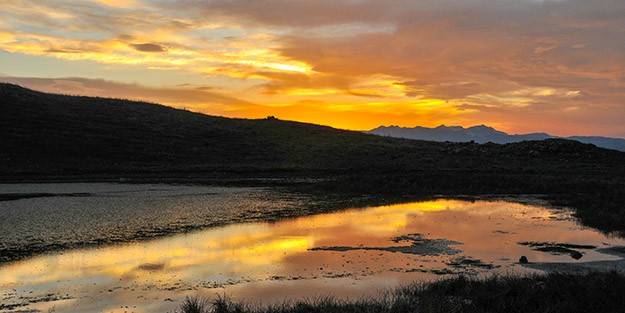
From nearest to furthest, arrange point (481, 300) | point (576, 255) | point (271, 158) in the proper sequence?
point (481, 300) → point (576, 255) → point (271, 158)

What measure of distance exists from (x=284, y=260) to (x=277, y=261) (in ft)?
0.85

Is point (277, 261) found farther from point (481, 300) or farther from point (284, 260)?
point (481, 300)

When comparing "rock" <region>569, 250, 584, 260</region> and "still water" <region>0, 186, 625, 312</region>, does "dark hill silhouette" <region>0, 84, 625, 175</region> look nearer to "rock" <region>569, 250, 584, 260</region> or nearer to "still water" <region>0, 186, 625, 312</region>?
"still water" <region>0, 186, 625, 312</region>

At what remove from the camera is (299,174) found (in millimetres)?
57500

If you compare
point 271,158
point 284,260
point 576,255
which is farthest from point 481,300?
point 271,158

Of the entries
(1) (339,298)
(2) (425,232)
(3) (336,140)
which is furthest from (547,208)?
(3) (336,140)

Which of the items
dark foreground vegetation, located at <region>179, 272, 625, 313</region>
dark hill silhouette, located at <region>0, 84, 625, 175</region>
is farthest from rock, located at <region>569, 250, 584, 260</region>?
dark hill silhouette, located at <region>0, 84, 625, 175</region>

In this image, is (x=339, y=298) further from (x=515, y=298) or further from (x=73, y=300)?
(x=73, y=300)

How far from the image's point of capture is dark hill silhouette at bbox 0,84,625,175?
59.5m

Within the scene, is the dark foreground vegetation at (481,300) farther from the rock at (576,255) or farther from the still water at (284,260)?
the rock at (576,255)

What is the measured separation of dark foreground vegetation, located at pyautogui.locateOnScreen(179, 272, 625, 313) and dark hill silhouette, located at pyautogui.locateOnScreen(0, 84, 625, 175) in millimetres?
45702

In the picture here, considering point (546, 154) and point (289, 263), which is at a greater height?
point (546, 154)

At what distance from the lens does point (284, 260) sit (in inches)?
666

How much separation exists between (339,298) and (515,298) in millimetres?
4060
